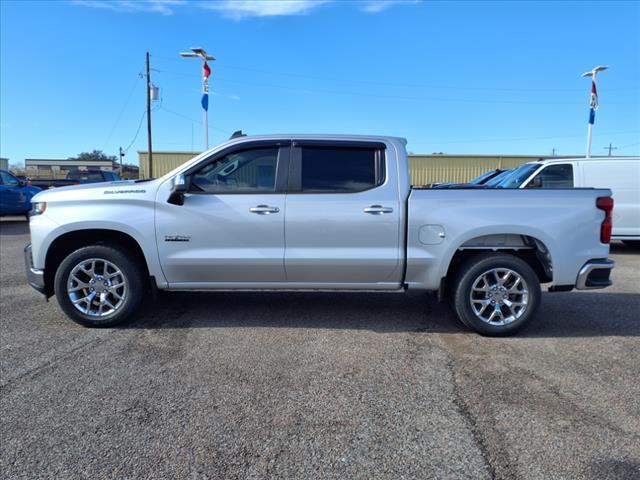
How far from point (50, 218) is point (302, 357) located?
9.72 ft

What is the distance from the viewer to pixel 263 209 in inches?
191

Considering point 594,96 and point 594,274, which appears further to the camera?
point 594,96

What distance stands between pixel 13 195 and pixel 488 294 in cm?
1534

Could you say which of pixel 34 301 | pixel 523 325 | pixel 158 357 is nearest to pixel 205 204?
pixel 158 357

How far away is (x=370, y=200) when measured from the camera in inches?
191

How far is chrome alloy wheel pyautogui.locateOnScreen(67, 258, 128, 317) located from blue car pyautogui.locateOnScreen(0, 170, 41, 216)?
12304mm

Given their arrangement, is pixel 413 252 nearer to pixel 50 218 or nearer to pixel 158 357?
pixel 158 357

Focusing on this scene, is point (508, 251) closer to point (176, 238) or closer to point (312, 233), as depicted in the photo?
point (312, 233)

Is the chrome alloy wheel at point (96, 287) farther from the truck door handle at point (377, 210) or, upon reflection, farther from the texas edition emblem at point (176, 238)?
the truck door handle at point (377, 210)

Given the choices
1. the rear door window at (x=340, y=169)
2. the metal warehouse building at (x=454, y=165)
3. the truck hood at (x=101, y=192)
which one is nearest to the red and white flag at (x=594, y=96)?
the metal warehouse building at (x=454, y=165)

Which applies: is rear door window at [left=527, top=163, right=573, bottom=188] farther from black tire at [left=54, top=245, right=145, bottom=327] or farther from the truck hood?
black tire at [left=54, top=245, right=145, bottom=327]

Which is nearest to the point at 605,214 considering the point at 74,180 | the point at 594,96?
the point at 594,96

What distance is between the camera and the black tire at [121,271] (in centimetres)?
489

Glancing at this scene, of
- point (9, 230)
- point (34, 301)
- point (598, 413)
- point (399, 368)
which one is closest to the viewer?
point (598, 413)
